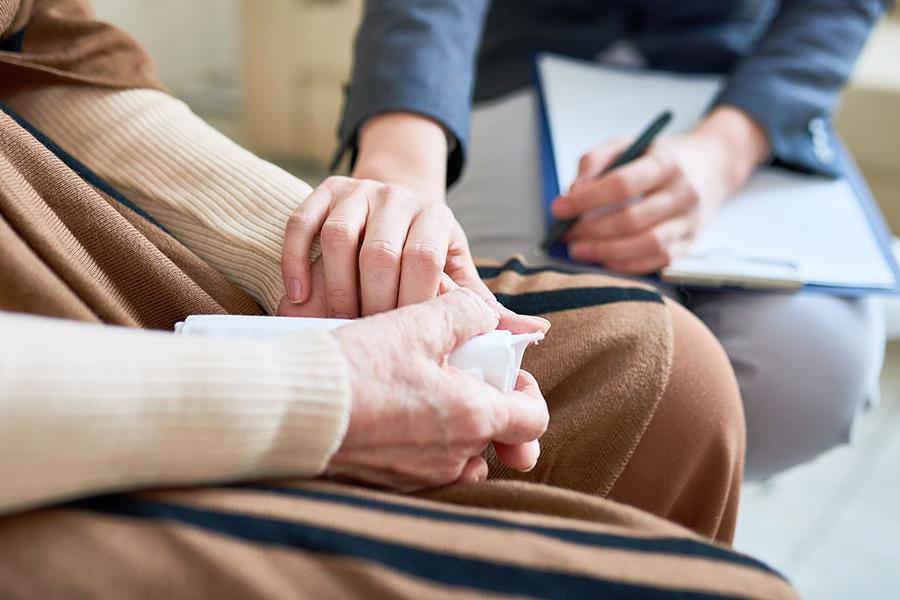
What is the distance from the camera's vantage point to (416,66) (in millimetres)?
718

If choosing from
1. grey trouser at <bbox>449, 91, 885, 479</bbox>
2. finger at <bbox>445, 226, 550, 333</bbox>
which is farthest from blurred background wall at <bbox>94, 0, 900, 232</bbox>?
finger at <bbox>445, 226, 550, 333</bbox>

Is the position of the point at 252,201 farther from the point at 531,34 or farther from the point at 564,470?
the point at 531,34

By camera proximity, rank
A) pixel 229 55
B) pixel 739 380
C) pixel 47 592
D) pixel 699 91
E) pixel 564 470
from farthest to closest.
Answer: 1. pixel 229 55
2. pixel 699 91
3. pixel 739 380
4. pixel 564 470
5. pixel 47 592

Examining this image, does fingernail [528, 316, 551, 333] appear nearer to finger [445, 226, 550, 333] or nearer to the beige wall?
finger [445, 226, 550, 333]

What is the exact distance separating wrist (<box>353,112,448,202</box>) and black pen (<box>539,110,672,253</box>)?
12 cm

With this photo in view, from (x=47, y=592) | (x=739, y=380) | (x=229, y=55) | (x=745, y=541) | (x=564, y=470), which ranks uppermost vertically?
(x=47, y=592)

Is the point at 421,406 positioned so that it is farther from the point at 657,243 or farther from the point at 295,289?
the point at 657,243

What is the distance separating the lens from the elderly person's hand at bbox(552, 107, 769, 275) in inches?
28.5

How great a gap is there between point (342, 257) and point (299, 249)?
0.03 metres

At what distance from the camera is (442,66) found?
733 millimetres

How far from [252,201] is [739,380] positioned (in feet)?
1.56

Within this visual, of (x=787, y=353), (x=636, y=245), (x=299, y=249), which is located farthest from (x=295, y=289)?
(x=787, y=353)

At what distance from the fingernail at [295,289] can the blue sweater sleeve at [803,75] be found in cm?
59

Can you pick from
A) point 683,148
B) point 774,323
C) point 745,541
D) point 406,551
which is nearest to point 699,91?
point 683,148
